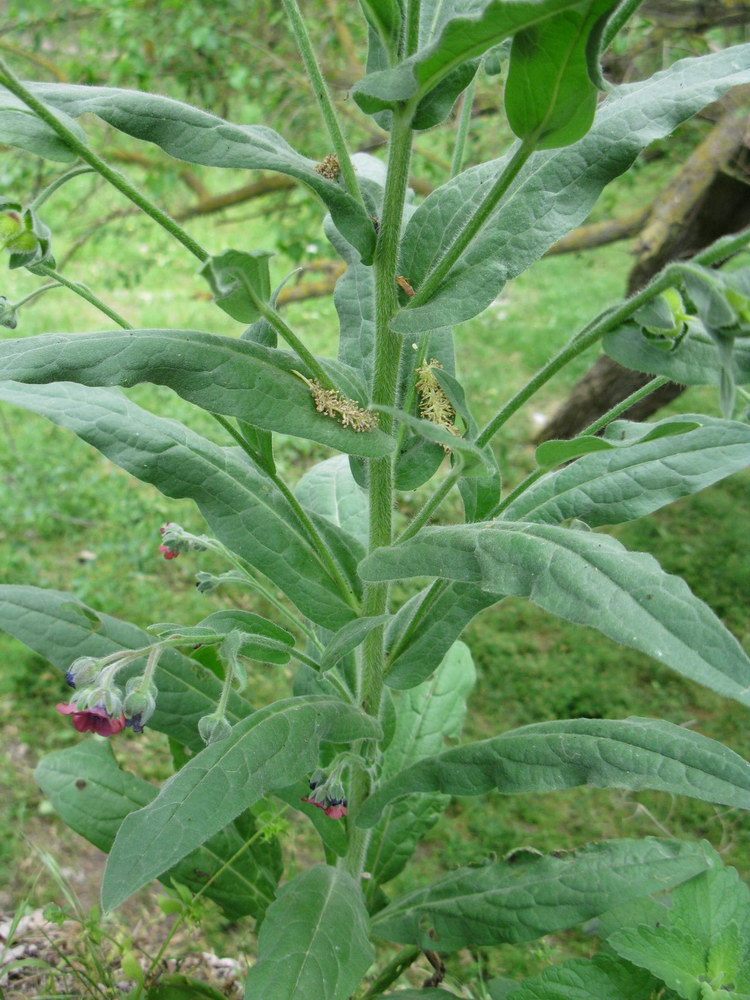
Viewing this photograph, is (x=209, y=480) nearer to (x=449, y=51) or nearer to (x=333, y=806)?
(x=333, y=806)

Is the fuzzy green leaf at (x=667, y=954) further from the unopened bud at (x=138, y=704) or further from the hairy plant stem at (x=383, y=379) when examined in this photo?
the unopened bud at (x=138, y=704)

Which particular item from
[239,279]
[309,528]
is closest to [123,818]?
[309,528]

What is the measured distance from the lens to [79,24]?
4.05m

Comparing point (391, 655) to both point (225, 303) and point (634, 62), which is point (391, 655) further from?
point (634, 62)

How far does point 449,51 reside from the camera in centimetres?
96

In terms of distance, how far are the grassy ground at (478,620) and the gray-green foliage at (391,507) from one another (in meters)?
0.35

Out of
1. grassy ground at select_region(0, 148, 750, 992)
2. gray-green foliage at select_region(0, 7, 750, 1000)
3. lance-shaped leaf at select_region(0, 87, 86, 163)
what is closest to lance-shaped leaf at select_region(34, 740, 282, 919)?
gray-green foliage at select_region(0, 7, 750, 1000)

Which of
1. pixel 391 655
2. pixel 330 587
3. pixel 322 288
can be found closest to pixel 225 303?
pixel 330 587

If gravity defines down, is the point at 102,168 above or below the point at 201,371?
above

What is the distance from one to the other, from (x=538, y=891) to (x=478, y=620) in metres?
1.68

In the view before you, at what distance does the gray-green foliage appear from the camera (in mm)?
1005

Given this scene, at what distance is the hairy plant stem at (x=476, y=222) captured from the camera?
1029 mm

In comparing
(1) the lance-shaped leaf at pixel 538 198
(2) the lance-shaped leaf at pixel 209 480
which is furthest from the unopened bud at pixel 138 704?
(1) the lance-shaped leaf at pixel 538 198

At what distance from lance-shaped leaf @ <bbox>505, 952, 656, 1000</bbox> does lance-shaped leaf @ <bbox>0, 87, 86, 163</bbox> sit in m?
1.43
